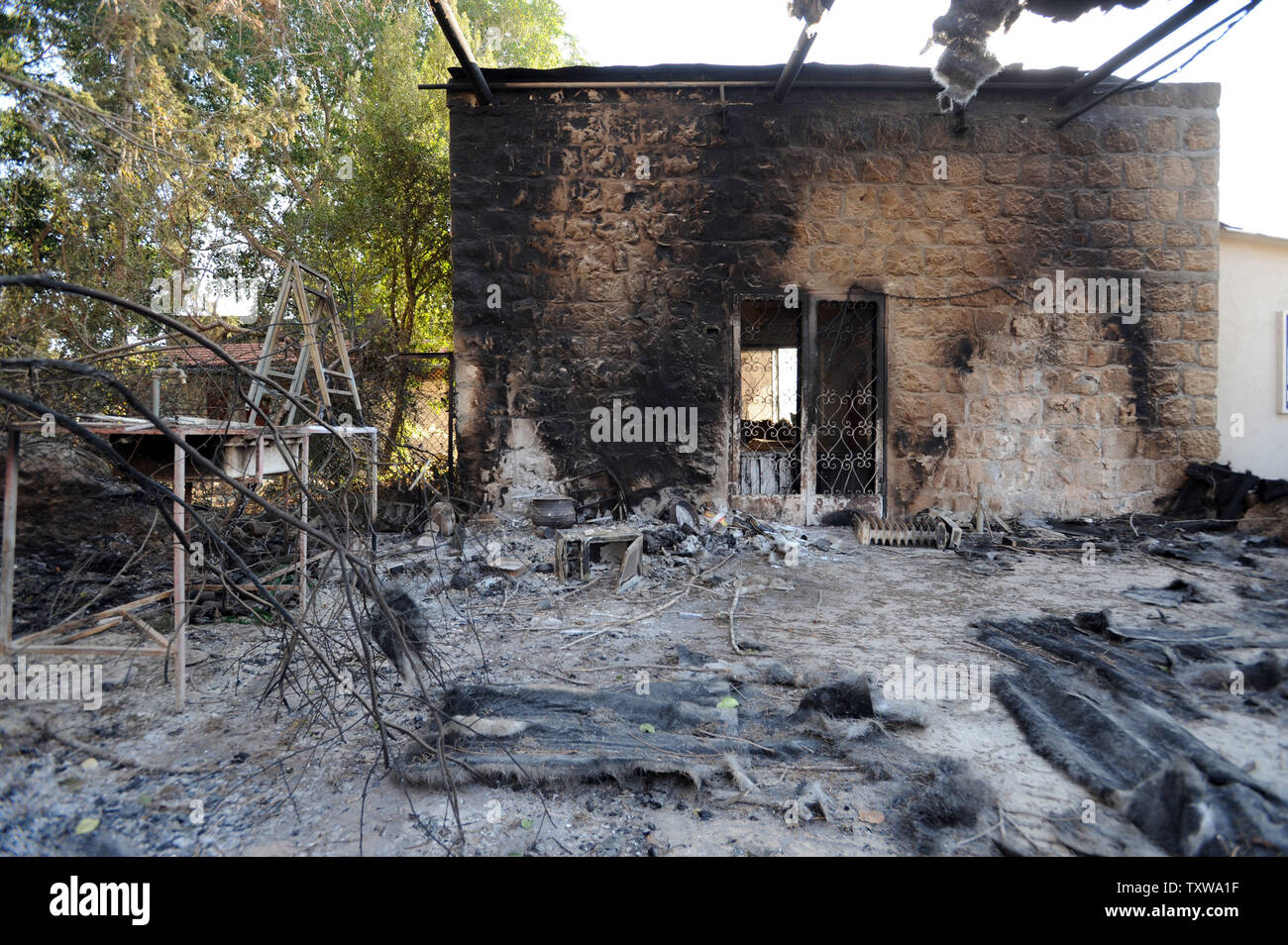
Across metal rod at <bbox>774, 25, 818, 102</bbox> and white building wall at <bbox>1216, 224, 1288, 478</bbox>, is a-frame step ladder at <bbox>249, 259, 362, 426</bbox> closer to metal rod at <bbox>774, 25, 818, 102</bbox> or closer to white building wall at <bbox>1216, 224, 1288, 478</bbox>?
metal rod at <bbox>774, 25, 818, 102</bbox>

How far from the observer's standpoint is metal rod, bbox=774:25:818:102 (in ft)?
16.4

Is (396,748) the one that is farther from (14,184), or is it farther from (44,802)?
(14,184)

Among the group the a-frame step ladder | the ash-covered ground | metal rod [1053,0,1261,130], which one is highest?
metal rod [1053,0,1261,130]

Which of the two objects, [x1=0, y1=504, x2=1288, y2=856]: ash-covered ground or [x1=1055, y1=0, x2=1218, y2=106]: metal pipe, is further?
[x1=1055, y1=0, x2=1218, y2=106]: metal pipe

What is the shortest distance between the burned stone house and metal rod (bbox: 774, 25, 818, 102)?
188mm

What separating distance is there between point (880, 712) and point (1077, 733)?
26.0 inches

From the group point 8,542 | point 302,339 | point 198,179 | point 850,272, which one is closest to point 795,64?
point 850,272

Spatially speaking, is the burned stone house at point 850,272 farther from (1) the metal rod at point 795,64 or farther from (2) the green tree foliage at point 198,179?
(2) the green tree foliage at point 198,179

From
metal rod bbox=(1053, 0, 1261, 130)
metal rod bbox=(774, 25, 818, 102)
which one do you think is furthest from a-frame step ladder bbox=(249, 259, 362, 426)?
metal rod bbox=(1053, 0, 1261, 130)

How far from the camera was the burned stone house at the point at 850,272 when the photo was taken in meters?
6.18

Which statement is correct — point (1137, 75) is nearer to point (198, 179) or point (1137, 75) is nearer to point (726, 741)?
point (726, 741)

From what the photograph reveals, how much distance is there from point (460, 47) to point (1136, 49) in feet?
17.4

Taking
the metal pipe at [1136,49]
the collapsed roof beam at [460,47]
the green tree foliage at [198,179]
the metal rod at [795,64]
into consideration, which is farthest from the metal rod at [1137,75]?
the green tree foliage at [198,179]

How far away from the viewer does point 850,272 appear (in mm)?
6285
